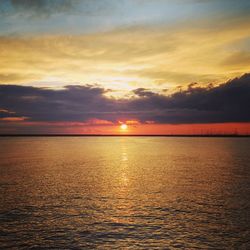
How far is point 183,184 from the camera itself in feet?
148

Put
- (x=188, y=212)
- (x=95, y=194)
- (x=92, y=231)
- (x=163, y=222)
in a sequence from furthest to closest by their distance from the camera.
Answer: (x=95, y=194) → (x=188, y=212) → (x=163, y=222) → (x=92, y=231)

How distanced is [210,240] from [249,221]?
20.8ft

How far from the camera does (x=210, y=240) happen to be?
844 inches

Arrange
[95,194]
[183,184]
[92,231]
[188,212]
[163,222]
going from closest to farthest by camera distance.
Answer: [92,231] → [163,222] → [188,212] → [95,194] → [183,184]

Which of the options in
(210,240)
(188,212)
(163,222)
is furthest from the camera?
(188,212)

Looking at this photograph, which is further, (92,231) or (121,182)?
(121,182)

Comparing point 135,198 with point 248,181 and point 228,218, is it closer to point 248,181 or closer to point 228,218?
point 228,218

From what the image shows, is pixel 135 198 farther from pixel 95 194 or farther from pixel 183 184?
pixel 183 184

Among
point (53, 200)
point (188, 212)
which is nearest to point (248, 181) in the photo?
point (188, 212)

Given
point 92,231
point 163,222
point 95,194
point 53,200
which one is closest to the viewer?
point 92,231

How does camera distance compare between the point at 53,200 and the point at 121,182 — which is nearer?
the point at 53,200

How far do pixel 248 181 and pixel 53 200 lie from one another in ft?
101

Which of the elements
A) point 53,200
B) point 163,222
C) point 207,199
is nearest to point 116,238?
point 163,222

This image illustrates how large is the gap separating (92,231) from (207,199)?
54.0ft
